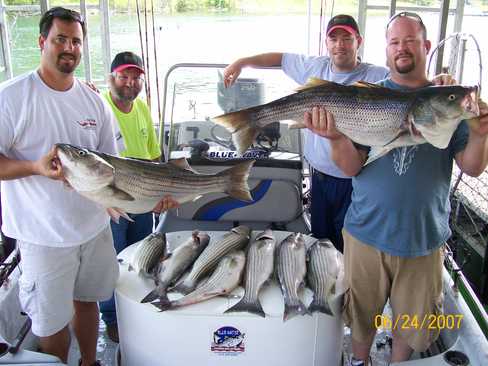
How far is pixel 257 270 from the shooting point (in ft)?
8.63

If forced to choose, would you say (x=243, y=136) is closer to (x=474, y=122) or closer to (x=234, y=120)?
(x=234, y=120)

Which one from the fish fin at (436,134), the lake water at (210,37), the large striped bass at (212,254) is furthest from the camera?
the lake water at (210,37)

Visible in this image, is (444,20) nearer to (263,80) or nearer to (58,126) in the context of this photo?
(263,80)

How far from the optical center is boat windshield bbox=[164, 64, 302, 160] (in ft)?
12.3

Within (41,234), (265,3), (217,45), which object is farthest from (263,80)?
(217,45)

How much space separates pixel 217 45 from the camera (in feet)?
33.1

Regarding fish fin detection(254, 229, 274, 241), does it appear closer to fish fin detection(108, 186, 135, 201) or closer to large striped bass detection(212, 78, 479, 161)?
large striped bass detection(212, 78, 479, 161)

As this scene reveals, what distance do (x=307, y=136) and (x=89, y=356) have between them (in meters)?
2.15

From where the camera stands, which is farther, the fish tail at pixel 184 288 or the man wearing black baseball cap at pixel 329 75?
the man wearing black baseball cap at pixel 329 75

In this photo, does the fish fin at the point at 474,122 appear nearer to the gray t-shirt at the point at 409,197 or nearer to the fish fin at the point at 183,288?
the gray t-shirt at the point at 409,197

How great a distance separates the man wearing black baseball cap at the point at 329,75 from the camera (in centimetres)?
342

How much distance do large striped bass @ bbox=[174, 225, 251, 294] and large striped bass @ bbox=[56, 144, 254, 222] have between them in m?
0.31

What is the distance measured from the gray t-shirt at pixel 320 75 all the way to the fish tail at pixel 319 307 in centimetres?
115

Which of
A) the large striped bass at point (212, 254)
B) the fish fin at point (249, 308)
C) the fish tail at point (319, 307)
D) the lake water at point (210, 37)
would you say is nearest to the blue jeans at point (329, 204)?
the large striped bass at point (212, 254)
